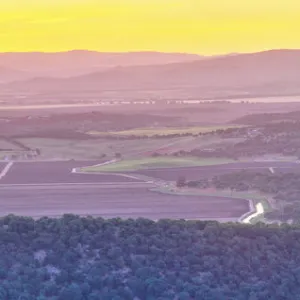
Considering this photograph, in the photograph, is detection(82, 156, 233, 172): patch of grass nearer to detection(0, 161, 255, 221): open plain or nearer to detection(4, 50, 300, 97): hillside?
detection(0, 161, 255, 221): open plain

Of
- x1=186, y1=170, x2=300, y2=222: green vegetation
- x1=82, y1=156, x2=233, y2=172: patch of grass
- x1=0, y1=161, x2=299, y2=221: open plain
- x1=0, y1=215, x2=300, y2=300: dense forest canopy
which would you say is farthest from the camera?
x1=82, y1=156, x2=233, y2=172: patch of grass

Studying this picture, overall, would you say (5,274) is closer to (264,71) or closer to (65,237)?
(65,237)

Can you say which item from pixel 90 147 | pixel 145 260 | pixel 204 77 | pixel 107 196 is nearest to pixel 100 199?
pixel 107 196

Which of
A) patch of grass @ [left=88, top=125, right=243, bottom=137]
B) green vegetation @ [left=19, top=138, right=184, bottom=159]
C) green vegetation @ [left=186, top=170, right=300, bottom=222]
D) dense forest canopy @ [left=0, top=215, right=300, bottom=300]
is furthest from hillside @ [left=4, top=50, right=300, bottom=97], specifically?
dense forest canopy @ [left=0, top=215, right=300, bottom=300]

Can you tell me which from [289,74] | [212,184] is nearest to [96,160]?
[212,184]

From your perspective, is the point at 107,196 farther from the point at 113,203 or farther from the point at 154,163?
the point at 154,163

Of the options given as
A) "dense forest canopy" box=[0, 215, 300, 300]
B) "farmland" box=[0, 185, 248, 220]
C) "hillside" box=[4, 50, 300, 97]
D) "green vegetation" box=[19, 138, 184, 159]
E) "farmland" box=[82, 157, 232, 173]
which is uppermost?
"hillside" box=[4, 50, 300, 97]

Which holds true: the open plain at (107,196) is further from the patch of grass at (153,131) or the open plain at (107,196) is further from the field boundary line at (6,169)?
the patch of grass at (153,131)
